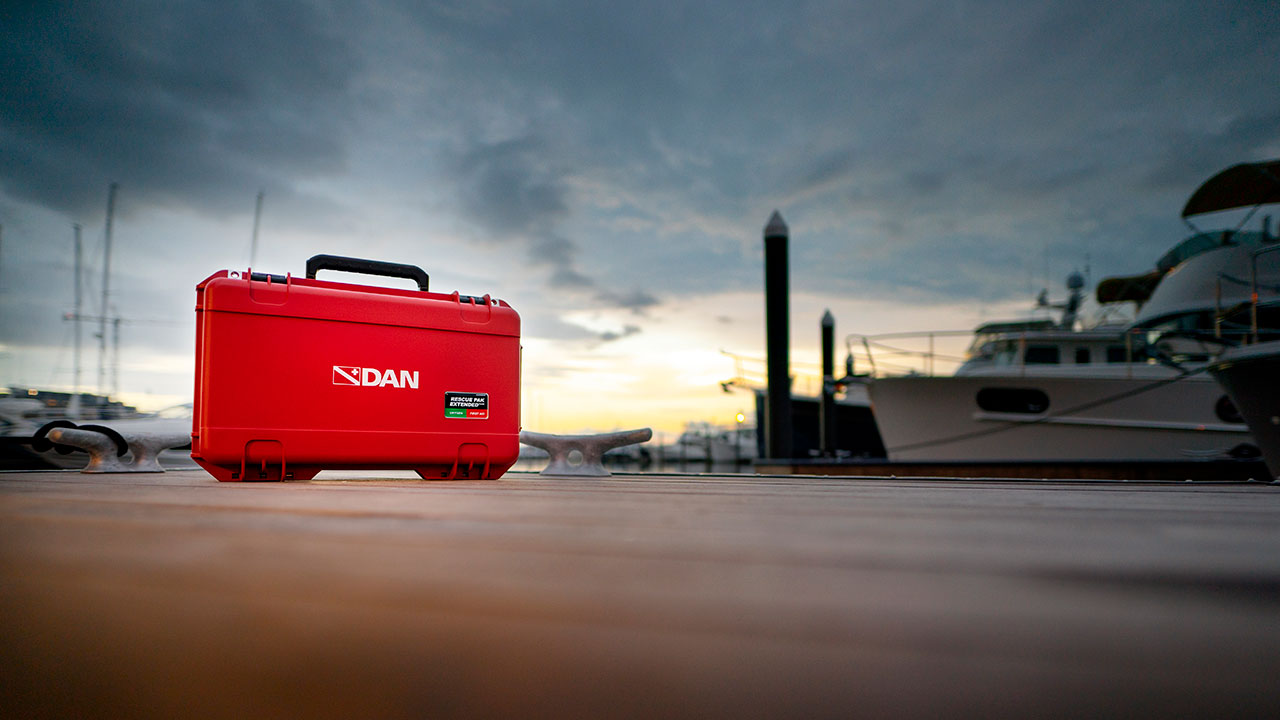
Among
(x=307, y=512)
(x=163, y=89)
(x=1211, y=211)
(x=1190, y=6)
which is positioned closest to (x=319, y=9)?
(x=163, y=89)

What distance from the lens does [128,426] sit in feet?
8.61

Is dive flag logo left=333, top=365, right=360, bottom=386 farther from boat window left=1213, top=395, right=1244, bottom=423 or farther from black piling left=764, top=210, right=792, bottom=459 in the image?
boat window left=1213, top=395, right=1244, bottom=423

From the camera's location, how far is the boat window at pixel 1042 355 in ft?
36.9

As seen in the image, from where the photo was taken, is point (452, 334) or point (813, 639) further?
point (452, 334)

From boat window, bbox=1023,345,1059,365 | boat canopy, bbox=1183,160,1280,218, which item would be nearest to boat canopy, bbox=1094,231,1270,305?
boat canopy, bbox=1183,160,1280,218

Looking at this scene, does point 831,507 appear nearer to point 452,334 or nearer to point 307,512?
point 307,512

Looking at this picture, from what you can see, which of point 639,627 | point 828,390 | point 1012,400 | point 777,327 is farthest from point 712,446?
point 639,627

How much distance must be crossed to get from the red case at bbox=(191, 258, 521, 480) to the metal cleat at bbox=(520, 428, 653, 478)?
0.47 meters

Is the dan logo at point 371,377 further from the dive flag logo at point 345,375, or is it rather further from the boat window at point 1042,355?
the boat window at point 1042,355

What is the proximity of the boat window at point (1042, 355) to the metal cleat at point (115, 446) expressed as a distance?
12.6m

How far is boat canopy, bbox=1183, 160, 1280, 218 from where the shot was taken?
357 inches

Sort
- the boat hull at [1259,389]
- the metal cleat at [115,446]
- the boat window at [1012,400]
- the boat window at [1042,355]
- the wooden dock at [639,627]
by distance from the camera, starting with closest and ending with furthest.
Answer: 1. the wooden dock at [639,627]
2. the metal cleat at [115,446]
3. the boat hull at [1259,389]
4. the boat window at [1012,400]
5. the boat window at [1042,355]

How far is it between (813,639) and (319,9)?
15964mm

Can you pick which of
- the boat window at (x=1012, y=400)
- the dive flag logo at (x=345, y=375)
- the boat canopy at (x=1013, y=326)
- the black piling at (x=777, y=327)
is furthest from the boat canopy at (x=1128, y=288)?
the dive flag logo at (x=345, y=375)
